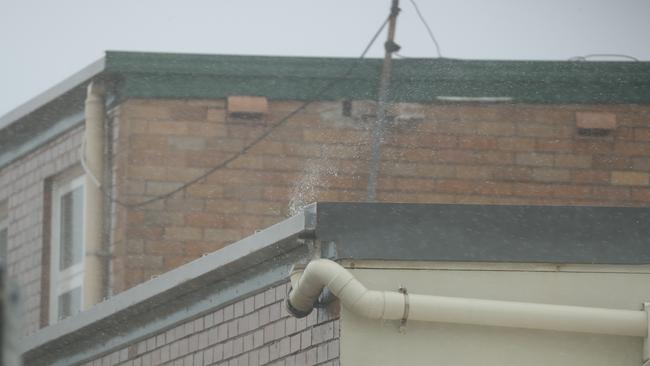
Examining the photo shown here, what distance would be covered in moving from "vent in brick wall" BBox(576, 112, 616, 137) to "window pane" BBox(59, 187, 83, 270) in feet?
14.2

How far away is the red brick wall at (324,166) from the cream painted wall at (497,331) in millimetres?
4736

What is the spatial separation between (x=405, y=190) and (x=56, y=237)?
335cm

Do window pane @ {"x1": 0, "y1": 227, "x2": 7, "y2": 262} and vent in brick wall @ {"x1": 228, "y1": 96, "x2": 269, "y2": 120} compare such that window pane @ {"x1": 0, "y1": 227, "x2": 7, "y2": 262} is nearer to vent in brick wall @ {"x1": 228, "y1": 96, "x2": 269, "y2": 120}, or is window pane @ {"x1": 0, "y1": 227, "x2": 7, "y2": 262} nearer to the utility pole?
vent in brick wall @ {"x1": 228, "y1": 96, "x2": 269, "y2": 120}

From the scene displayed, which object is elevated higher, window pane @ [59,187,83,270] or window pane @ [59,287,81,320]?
window pane @ [59,187,83,270]

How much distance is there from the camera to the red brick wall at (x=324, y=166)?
11688 mm

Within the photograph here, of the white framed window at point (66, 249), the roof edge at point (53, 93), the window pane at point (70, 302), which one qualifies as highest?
the roof edge at point (53, 93)

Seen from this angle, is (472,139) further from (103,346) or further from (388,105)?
(103,346)

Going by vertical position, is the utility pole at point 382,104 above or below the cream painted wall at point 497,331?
above

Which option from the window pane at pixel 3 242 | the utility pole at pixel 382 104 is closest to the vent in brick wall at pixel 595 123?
the utility pole at pixel 382 104

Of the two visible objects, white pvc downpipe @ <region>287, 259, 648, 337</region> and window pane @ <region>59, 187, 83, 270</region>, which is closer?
white pvc downpipe @ <region>287, 259, 648, 337</region>

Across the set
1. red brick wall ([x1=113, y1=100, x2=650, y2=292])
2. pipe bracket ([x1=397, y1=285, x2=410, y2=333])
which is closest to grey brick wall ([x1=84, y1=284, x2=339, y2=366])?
pipe bracket ([x1=397, y1=285, x2=410, y2=333])

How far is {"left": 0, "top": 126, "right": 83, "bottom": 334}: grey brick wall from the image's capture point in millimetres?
12922

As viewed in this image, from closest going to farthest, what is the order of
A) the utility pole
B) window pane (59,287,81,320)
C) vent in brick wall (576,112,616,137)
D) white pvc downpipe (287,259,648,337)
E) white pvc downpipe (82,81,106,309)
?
white pvc downpipe (287,259,648,337) < the utility pole < white pvc downpipe (82,81,106,309) < vent in brick wall (576,112,616,137) < window pane (59,287,81,320)

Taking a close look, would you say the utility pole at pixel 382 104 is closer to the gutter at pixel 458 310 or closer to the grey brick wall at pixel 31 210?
the grey brick wall at pixel 31 210
